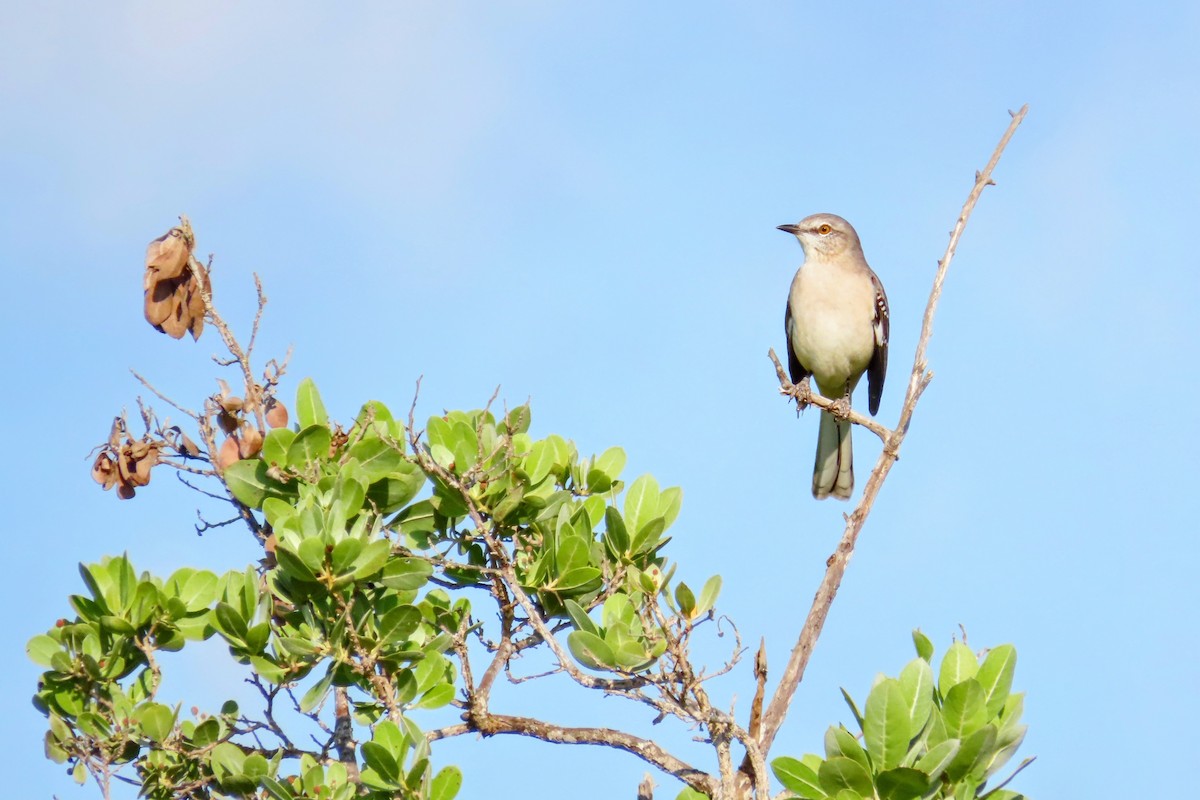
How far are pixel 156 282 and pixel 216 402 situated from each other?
0.61m

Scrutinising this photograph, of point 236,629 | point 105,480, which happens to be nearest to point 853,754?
point 236,629

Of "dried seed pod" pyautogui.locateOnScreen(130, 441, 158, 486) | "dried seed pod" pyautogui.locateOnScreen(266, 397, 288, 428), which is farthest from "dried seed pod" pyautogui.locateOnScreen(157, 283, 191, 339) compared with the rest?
"dried seed pod" pyautogui.locateOnScreen(266, 397, 288, 428)

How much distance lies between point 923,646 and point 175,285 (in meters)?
3.03

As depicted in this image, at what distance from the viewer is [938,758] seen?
3.11 meters

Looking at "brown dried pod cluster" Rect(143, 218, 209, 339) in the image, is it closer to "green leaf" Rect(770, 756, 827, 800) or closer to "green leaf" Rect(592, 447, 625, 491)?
"green leaf" Rect(592, 447, 625, 491)

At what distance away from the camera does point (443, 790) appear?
3.58 m

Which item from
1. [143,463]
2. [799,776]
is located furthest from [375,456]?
[799,776]

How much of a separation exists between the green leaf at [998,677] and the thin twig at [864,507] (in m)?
1.01

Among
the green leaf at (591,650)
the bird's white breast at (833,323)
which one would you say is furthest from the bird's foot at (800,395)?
the green leaf at (591,650)

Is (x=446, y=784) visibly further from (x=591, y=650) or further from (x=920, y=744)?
(x=920, y=744)

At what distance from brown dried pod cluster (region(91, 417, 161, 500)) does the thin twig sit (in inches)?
96.5

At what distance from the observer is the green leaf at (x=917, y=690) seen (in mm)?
3209

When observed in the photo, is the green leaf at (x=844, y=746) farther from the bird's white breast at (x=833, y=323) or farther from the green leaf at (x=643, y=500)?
the bird's white breast at (x=833, y=323)

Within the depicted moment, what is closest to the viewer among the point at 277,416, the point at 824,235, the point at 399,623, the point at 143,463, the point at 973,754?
the point at 973,754
